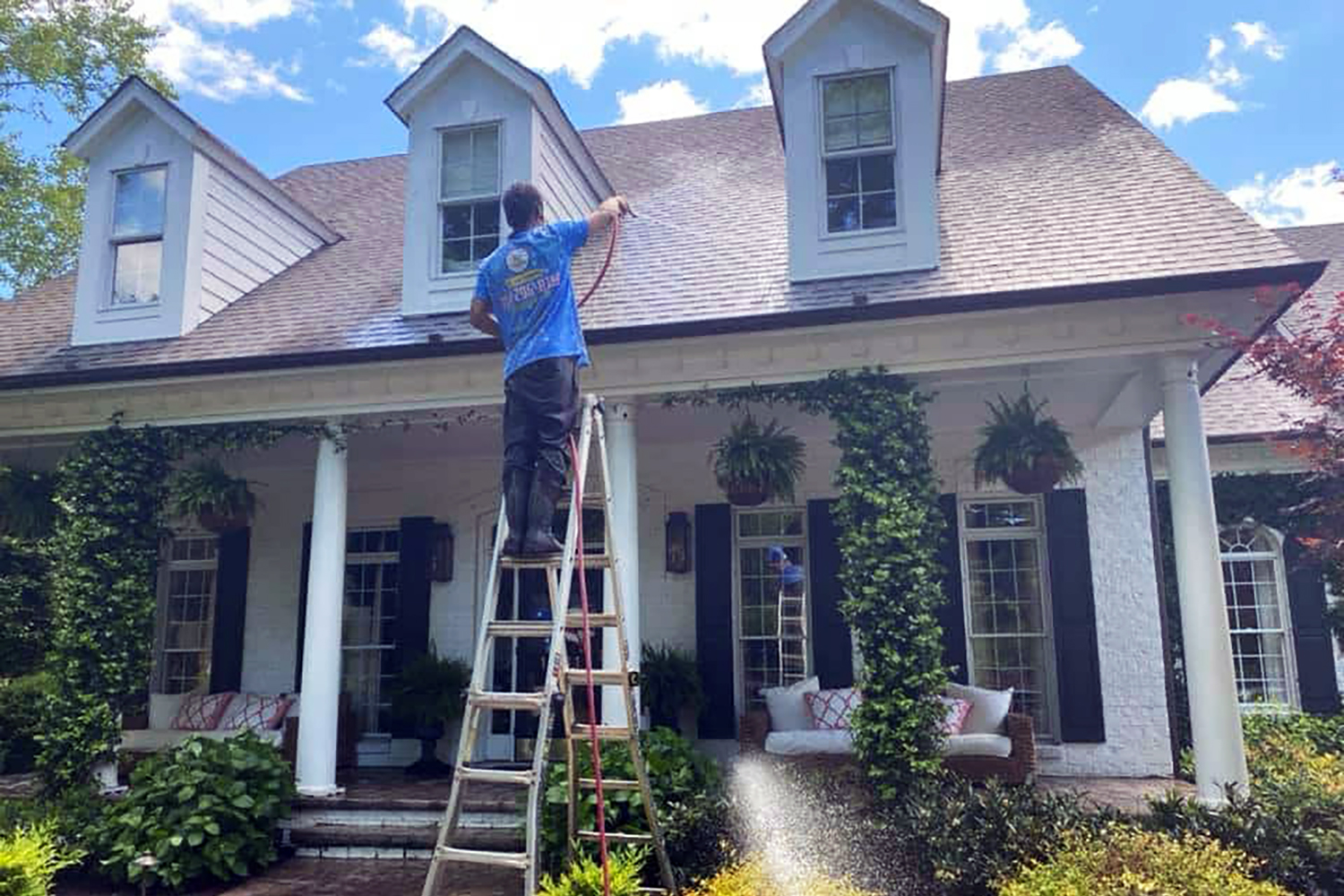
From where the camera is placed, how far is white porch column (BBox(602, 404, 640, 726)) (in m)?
7.07

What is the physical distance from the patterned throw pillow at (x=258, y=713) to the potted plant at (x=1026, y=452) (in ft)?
22.0

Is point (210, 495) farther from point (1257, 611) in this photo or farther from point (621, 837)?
point (1257, 611)

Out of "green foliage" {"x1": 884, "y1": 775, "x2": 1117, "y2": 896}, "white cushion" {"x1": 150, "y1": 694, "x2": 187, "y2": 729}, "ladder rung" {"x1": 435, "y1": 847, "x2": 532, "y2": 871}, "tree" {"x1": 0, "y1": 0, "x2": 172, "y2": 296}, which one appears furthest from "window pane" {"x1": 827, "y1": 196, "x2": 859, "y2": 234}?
"tree" {"x1": 0, "y1": 0, "x2": 172, "y2": 296}

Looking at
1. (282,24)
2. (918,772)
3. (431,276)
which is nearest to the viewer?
(918,772)

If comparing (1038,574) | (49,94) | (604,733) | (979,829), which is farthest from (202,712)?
(49,94)

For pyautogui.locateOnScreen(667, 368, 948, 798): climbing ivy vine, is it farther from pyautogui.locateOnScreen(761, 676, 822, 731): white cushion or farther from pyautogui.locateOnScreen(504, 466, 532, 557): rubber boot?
pyautogui.locateOnScreen(504, 466, 532, 557): rubber boot

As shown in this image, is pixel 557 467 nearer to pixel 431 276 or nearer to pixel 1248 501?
pixel 431 276

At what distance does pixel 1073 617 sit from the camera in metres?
8.75

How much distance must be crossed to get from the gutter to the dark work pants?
2.34 m

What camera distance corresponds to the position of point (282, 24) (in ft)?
43.5

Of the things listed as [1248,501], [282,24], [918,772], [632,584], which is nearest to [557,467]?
[632,584]

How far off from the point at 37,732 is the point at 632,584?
4766 mm

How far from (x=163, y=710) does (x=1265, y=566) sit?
11.2 m

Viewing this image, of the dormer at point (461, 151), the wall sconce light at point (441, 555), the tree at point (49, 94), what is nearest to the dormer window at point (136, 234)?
the dormer at point (461, 151)
